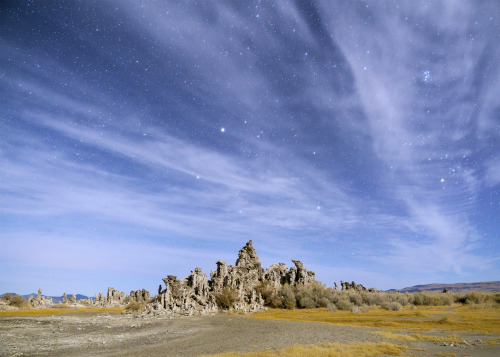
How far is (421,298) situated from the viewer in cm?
5166

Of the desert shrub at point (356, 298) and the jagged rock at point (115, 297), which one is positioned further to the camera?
the jagged rock at point (115, 297)

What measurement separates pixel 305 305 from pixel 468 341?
30843 mm

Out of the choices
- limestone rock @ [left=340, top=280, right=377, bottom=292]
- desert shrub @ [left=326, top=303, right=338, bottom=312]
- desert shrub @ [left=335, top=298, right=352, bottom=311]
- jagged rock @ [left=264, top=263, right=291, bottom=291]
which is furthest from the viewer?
limestone rock @ [left=340, top=280, right=377, bottom=292]

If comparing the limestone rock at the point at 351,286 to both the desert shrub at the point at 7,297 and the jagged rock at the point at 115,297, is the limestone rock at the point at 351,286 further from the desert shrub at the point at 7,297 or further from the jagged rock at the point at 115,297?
the desert shrub at the point at 7,297

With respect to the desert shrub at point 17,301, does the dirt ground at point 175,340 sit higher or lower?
higher

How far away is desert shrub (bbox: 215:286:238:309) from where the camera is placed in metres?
43.5

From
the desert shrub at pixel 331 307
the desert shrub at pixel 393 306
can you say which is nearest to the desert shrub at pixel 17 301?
the desert shrub at pixel 331 307

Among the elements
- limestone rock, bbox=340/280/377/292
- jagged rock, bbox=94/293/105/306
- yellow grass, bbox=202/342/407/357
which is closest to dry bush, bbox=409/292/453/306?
limestone rock, bbox=340/280/377/292

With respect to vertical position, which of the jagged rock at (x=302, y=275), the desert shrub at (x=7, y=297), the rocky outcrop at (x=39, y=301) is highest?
the jagged rock at (x=302, y=275)

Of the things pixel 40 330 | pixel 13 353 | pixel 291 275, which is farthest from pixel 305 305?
pixel 13 353

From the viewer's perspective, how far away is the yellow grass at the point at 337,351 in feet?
50.9

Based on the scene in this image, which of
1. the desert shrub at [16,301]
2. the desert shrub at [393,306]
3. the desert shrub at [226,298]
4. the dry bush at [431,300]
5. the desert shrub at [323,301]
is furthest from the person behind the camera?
the dry bush at [431,300]

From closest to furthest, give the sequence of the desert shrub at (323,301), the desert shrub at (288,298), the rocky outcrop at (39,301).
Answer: the desert shrub at (323,301), the desert shrub at (288,298), the rocky outcrop at (39,301)

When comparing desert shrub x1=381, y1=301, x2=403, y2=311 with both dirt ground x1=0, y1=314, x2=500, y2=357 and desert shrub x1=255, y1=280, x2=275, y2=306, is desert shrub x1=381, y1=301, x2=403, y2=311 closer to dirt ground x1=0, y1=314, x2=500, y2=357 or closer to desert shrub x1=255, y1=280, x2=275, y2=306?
desert shrub x1=255, y1=280, x2=275, y2=306
